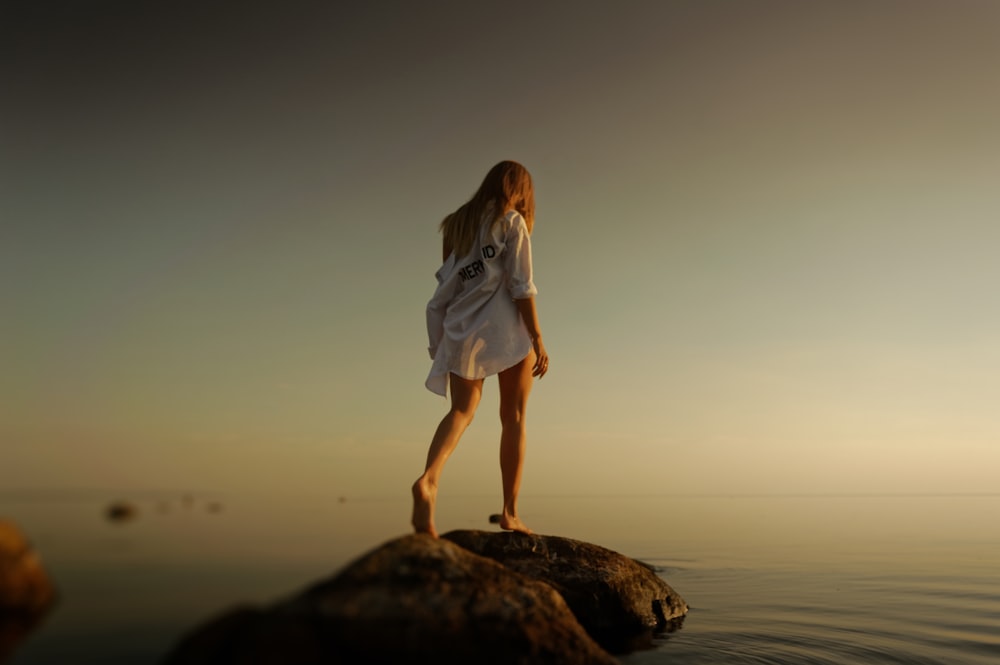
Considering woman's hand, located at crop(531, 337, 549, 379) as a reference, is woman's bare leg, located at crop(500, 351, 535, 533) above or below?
below

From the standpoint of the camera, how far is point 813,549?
1409cm

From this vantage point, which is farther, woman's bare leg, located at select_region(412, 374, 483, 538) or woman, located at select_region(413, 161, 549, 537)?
woman, located at select_region(413, 161, 549, 537)

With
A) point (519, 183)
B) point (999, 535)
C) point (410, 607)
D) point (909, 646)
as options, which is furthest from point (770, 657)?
point (999, 535)

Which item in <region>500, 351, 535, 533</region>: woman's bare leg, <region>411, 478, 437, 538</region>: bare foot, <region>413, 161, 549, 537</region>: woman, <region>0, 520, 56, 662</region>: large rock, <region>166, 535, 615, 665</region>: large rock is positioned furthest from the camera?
<region>500, 351, 535, 533</region>: woman's bare leg

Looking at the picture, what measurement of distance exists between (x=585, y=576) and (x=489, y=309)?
7.55 feet

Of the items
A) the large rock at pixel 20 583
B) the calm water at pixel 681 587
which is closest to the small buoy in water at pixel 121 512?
the calm water at pixel 681 587

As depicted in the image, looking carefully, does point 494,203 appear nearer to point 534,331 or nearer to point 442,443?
point 534,331

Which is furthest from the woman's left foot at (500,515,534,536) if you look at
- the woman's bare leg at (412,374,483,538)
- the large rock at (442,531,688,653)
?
the woman's bare leg at (412,374,483,538)

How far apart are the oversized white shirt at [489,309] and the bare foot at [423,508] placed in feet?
3.07

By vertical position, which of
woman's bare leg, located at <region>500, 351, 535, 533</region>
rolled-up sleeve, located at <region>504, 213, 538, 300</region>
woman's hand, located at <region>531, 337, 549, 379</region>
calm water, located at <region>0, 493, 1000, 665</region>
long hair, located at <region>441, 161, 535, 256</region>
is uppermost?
long hair, located at <region>441, 161, 535, 256</region>

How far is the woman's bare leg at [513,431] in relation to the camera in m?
5.54

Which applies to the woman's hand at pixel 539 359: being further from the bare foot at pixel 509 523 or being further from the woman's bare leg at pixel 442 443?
the bare foot at pixel 509 523

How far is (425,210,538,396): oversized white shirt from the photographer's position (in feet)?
17.7

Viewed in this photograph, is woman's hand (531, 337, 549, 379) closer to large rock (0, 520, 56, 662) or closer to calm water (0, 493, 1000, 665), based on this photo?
calm water (0, 493, 1000, 665)
